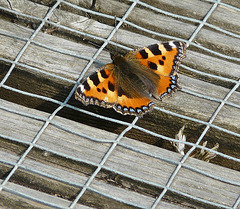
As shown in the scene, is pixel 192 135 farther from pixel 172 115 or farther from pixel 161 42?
pixel 161 42

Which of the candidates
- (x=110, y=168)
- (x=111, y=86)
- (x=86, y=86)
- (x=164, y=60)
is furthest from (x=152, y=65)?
(x=110, y=168)

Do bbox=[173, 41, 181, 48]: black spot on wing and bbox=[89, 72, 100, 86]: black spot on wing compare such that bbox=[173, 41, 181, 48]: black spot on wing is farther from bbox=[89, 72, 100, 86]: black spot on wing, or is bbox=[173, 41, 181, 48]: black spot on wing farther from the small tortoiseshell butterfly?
bbox=[89, 72, 100, 86]: black spot on wing

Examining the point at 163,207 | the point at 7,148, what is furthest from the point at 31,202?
the point at 163,207

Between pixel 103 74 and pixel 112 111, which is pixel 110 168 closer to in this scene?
pixel 112 111

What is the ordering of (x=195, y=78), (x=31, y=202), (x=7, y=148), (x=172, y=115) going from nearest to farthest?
(x=31, y=202) < (x=7, y=148) < (x=172, y=115) < (x=195, y=78)

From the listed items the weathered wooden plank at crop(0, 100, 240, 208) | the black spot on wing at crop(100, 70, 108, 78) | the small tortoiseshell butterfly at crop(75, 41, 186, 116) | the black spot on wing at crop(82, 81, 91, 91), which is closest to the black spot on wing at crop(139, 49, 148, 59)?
the small tortoiseshell butterfly at crop(75, 41, 186, 116)

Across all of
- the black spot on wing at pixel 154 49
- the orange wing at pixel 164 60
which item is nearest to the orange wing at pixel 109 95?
the orange wing at pixel 164 60
